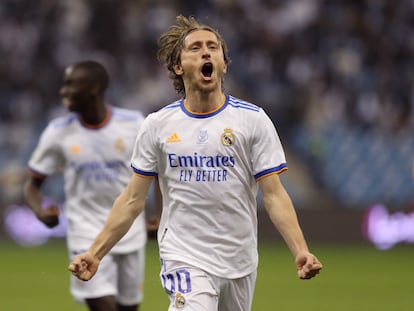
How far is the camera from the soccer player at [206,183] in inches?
248

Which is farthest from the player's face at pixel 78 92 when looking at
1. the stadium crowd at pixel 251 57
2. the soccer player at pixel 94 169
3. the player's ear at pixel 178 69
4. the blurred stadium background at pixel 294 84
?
the stadium crowd at pixel 251 57

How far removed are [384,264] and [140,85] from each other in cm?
648

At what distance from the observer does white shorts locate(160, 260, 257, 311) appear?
6.15 metres

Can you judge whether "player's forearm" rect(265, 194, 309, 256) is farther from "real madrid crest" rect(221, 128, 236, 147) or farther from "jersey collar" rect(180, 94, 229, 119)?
"jersey collar" rect(180, 94, 229, 119)

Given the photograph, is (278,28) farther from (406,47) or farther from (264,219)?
(264,219)

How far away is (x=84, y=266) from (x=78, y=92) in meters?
2.63

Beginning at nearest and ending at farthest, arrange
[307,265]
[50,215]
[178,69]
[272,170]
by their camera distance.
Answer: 1. [307,265]
2. [272,170]
3. [178,69]
4. [50,215]

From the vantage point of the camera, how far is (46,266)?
15484 mm

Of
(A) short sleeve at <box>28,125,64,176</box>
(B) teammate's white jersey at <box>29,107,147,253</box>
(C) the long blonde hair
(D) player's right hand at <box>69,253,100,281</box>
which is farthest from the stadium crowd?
(D) player's right hand at <box>69,253,100,281</box>

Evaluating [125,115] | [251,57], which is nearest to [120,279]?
[125,115]

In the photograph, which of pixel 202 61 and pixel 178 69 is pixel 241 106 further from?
pixel 178 69

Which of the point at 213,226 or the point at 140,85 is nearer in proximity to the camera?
the point at 213,226

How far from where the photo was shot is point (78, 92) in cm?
861

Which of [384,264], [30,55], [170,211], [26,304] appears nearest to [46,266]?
[26,304]
